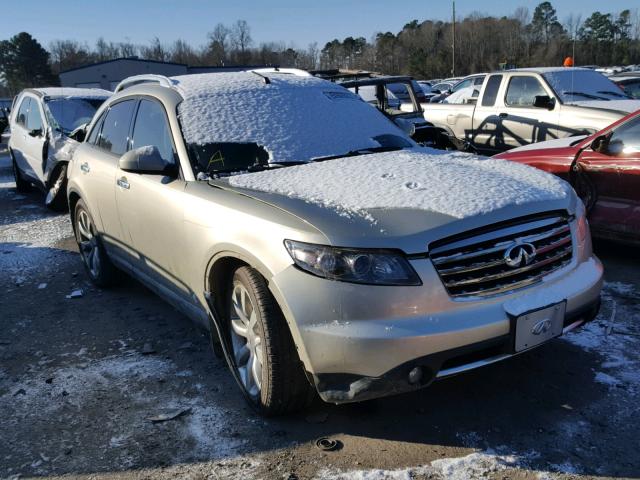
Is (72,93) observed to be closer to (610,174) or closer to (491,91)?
(491,91)

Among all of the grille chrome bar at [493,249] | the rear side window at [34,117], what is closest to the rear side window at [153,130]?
the grille chrome bar at [493,249]

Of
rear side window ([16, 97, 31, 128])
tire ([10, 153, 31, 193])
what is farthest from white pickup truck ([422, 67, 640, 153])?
tire ([10, 153, 31, 193])

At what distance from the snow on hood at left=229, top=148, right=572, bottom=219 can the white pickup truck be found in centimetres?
536

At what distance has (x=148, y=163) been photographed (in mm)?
3541

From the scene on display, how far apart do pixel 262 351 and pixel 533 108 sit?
749cm

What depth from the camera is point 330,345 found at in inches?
99.0

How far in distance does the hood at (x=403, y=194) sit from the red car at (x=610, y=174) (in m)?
2.03

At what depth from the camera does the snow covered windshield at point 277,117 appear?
372 cm

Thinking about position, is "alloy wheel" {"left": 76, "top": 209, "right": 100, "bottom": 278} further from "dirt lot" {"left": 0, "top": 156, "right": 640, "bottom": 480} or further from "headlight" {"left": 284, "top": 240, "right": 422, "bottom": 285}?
"headlight" {"left": 284, "top": 240, "right": 422, "bottom": 285}

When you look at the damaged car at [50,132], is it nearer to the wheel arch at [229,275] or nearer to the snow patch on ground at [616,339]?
the wheel arch at [229,275]

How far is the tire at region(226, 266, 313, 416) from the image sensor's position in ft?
9.07

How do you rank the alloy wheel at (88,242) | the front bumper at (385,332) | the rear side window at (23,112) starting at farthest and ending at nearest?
the rear side window at (23,112), the alloy wheel at (88,242), the front bumper at (385,332)

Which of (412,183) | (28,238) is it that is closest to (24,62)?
(28,238)

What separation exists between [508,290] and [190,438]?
1.69 m
